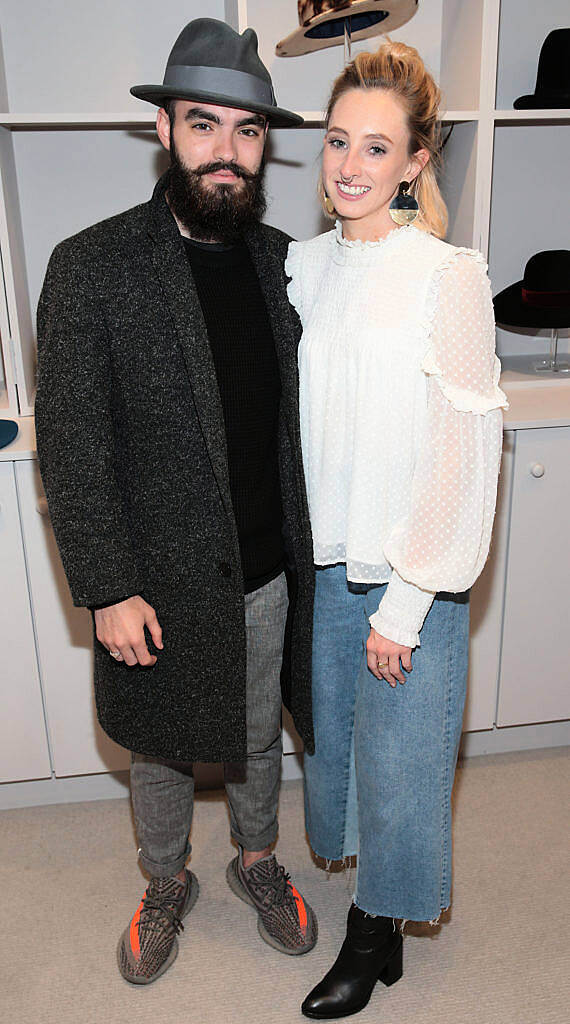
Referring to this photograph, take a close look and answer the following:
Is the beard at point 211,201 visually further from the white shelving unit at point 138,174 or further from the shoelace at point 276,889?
the shoelace at point 276,889

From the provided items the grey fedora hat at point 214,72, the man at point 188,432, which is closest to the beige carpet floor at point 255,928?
the man at point 188,432

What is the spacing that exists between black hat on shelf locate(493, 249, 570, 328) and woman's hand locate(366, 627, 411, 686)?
1239mm

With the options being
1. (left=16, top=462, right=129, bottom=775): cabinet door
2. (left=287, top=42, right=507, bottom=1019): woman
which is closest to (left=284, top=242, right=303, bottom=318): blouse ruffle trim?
(left=287, top=42, right=507, bottom=1019): woman

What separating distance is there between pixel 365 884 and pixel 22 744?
3.09 feet

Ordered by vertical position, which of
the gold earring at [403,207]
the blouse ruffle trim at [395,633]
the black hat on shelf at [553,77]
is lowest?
the blouse ruffle trim at [395,633]

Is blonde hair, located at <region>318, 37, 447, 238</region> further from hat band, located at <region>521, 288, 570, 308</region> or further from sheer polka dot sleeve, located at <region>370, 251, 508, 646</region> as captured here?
hat band, located at <region>521, 288, 570, 308</region>

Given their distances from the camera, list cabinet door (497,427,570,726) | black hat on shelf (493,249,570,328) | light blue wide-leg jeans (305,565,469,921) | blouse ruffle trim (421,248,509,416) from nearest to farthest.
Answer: blouse ruffle trim (421,248,509,416), light blue wide-leg jeans (305,565,469,921), cabinet door (497,427,570,726), black hat on shelf (493,249,570,328)

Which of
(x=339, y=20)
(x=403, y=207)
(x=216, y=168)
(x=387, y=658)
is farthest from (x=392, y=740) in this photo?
(x=339, y=20)

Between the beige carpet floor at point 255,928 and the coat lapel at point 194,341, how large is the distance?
1.02 metres

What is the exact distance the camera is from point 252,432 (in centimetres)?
155

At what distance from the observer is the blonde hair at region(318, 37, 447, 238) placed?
1389 mm

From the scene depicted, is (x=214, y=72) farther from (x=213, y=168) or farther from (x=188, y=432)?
(x=188, y=432)

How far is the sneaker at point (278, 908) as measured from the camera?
1875 millimetres

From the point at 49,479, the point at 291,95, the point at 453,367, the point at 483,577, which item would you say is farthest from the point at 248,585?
the point at 291,95
